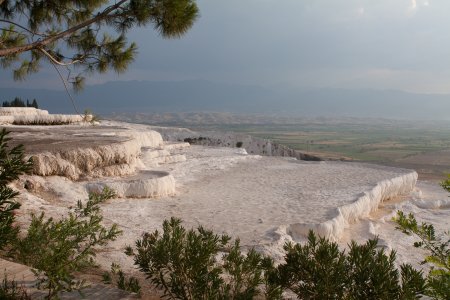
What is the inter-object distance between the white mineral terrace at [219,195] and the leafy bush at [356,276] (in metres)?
2.28

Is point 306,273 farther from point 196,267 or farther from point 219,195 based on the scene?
point 219,195

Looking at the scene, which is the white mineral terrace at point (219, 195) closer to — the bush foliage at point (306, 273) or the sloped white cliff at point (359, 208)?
the sloped white cliff at point (359, 208)

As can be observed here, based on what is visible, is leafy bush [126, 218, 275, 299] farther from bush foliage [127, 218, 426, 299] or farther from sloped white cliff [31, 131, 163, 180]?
sloped white cliff [31, 131, 163, 180]

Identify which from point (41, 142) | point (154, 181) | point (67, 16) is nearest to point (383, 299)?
point (154, 181)

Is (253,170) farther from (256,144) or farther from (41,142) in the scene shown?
(256,144)

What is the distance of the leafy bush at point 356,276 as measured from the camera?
2.69m

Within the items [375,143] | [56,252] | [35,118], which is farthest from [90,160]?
[375,143]

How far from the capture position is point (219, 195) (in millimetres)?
8695

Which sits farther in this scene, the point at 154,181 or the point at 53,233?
the point at 154,181

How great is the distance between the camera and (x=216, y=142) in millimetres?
20609

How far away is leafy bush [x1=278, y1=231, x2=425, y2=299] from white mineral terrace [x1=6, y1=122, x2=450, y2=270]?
2.28 meters

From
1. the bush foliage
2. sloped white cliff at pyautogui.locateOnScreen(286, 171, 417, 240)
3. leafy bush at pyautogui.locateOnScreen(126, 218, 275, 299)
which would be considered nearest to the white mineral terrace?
sloped white cliff at pyautogui.locateOnScreen(286, 171, 417, 240)

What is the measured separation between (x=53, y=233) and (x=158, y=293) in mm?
1119

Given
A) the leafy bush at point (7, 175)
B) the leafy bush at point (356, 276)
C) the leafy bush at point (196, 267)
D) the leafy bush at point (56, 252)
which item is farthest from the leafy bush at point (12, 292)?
the leafy bush at point (356, 276)
